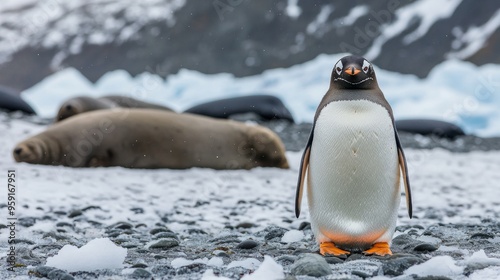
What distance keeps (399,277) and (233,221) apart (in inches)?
86.4

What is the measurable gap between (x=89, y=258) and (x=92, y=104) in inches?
314

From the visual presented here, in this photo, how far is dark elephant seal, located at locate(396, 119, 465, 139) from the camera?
13.6m

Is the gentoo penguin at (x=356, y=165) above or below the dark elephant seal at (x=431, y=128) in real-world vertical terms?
below

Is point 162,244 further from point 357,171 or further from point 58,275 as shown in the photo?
point 357,171

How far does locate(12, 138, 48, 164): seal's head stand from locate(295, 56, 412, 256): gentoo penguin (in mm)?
4341

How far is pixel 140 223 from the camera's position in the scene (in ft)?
13.5

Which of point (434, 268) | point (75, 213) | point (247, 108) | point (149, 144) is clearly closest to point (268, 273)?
point (434, 268)

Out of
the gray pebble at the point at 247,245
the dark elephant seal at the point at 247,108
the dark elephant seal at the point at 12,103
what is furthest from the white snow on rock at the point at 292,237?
the dark elephant seal at the point at 12,103

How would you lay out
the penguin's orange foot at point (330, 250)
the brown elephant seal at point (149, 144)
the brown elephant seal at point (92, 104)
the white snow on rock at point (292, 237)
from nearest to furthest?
the penguin's orange foot at point (330, 250)
the white snow on rock at point (292, 237)
the brown elephant seal at point (149, 144)
the brown elephant seal at point (92, 104)

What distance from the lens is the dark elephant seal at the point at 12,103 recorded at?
12.5m

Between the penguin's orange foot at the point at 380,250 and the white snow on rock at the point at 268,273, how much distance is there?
2.49 ft

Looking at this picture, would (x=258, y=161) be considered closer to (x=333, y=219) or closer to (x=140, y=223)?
(x=140, y=223)

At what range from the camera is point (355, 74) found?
2.82 meters

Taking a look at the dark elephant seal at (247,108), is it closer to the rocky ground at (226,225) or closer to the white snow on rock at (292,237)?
the rocky ground at (226,225)
